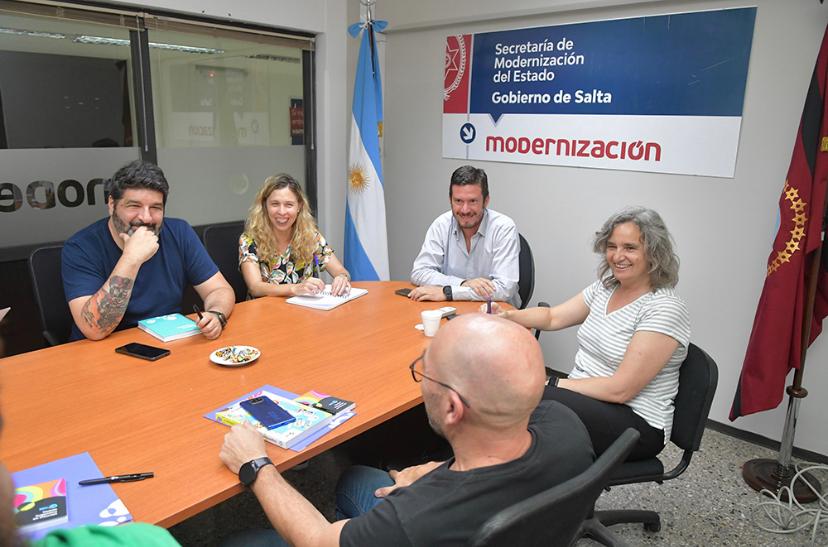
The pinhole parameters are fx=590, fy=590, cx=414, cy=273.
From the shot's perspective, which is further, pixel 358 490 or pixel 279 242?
pixel 279 242

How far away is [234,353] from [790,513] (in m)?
2.40

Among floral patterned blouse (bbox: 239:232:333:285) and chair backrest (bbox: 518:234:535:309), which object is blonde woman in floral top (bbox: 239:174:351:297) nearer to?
floral patterned blouse (bbox: 239:232:333:285)

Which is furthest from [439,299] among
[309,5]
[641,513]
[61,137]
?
[309,5]

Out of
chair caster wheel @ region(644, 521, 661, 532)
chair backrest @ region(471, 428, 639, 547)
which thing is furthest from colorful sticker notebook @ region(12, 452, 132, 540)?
chair caster wheel @ region(644, 521, 661, 532)

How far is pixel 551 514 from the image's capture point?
3.34 ft

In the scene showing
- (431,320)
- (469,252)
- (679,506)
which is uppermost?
(469,252)

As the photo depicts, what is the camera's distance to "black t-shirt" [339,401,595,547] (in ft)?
3.40

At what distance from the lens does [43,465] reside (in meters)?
1.38

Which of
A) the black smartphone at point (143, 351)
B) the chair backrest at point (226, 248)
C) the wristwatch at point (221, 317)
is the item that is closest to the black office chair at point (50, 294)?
the black smartphone at point (143, 351)

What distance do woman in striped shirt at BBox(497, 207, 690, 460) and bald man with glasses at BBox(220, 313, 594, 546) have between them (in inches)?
31.6

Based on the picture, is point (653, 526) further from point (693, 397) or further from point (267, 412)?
point (267, 412)

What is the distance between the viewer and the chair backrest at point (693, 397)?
1.89 m

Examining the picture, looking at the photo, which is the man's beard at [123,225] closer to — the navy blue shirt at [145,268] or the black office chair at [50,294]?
the navy blue shirt at [145,268]

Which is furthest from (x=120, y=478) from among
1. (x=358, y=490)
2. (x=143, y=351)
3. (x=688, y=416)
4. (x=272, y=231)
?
(x=272, y=231)
